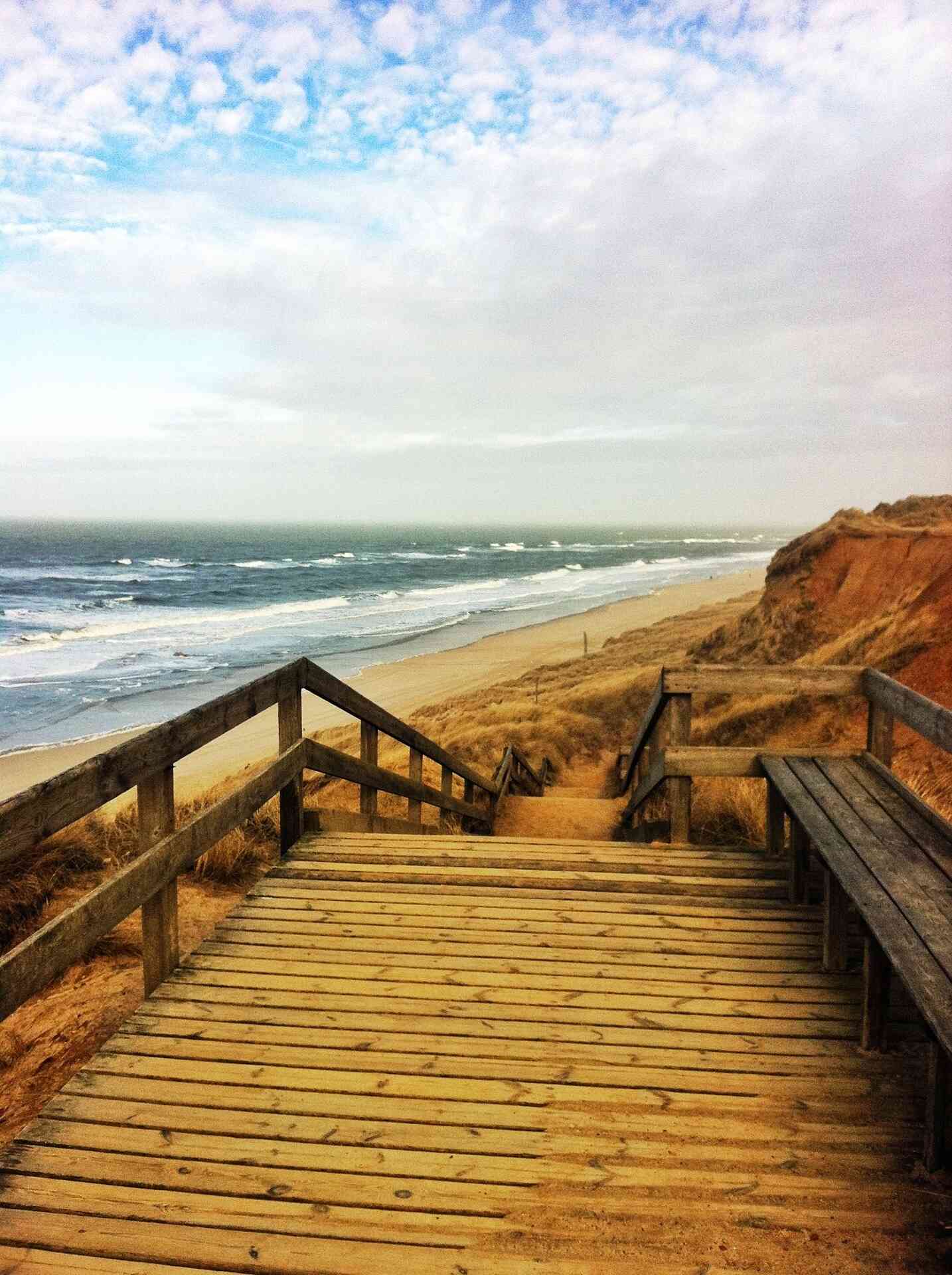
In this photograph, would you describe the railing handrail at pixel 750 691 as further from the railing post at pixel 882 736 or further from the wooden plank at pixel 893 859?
the wooden plank at pixel 893 859

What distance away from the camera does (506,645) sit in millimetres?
28156

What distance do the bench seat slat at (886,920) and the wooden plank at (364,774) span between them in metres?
2.54

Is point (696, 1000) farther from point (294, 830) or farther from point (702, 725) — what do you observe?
point (702, 725)

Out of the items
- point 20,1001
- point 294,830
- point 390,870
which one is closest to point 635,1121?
point 20,1001

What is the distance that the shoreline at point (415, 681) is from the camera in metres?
14.0

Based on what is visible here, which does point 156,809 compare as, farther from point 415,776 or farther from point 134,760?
point 415,776

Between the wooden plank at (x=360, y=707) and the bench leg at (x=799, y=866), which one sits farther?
the wooden plank at (x=360, y=707)

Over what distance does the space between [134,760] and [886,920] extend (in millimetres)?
2594

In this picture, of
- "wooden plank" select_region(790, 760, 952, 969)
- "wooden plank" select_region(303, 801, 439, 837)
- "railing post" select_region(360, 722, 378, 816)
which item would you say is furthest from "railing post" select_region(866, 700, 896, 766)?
"railing post" select_region(360, 722, 378, 816)

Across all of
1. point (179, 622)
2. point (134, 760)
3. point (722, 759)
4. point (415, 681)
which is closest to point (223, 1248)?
point (134, 760)

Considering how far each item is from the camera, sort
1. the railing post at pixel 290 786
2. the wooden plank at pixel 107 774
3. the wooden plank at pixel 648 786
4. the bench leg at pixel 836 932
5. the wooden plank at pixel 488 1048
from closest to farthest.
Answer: the wooden plank at pixel 107 774, the wooden plank at pixel 488 1048, the bench leg at pixel 836 932, the railing post at pixel 290 786, the wooden plank at pixel 648 786

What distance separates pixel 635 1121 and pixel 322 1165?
0.88 metres

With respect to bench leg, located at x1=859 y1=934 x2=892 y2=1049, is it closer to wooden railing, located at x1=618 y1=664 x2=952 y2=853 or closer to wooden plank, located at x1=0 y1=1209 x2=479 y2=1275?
wooden plank, located at x1=0 y1=1209 x2=479 y2=1275

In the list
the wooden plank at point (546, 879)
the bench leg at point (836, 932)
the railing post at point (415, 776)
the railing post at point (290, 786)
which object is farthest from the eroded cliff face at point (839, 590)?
the railing post at point (290, 786)
